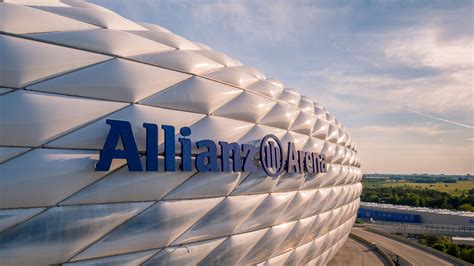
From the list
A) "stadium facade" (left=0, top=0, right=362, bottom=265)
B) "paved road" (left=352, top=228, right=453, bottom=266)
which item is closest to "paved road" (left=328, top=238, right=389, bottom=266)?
"paved road" (left=352, top=228, right=453, bottom=266)

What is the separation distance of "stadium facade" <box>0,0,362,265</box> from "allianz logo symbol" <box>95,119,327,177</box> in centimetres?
4

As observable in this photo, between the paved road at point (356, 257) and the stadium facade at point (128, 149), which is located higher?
the stadium facade at point (128, 149)

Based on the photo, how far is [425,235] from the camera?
52.3 m

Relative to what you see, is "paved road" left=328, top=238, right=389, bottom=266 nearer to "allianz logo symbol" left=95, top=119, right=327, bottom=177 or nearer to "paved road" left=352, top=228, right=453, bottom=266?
"paved road" left=352, top=228, right=453, bottom=266

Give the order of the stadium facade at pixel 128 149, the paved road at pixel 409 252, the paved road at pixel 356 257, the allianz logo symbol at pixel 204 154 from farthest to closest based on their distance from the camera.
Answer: the paved road at pixel 409 252 → the paved road at pixel 356 257 → the allianz logo symbol at pixel 204 154 → the stadium facade at pixel 128 149

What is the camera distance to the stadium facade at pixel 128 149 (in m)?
8.20

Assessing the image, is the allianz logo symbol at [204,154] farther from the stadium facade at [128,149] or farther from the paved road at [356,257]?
the paved road at [356,257]

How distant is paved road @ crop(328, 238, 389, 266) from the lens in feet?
84.7

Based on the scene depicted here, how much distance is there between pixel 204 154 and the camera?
11.2m

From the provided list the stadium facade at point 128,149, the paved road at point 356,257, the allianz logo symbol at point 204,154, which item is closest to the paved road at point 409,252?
the paved road at point 356,257

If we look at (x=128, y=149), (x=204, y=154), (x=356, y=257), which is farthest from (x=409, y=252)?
(x=128, y=149)

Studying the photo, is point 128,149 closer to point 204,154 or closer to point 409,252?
point 204,154

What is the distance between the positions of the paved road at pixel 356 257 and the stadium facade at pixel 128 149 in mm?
13291

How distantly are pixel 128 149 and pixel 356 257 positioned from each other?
2399 cm
